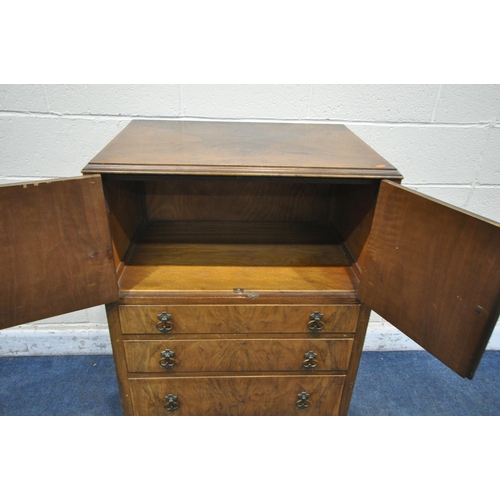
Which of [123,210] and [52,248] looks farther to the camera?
[123,210]

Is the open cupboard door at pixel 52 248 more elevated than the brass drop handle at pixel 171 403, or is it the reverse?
the open cupboard door at pixel 52 248

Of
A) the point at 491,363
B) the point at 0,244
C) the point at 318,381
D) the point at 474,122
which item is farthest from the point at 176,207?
the point at 491,363

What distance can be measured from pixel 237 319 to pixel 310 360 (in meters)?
0.27

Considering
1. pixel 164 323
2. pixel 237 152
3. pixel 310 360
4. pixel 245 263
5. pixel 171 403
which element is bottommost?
pixel 171 403

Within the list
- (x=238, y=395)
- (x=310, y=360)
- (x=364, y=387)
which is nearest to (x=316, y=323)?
(x=310, y=360)

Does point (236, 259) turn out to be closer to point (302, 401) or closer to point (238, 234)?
A: point (238, 234)

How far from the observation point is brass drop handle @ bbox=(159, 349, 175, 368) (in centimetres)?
112

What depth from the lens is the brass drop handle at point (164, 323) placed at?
105 centimetres

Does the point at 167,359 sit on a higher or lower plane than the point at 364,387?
higher

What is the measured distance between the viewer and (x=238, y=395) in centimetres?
122

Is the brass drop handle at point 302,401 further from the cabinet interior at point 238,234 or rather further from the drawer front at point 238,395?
the cabinet interior at point 238,234

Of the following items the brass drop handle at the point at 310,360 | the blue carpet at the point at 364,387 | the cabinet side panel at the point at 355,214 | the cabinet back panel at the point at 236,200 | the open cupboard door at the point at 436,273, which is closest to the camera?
the open cupboard door at the point at 436,273

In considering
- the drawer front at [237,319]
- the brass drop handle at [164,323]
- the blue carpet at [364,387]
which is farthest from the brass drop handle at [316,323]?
the blue carpet at [364,387]

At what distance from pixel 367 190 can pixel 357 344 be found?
1.44ft
